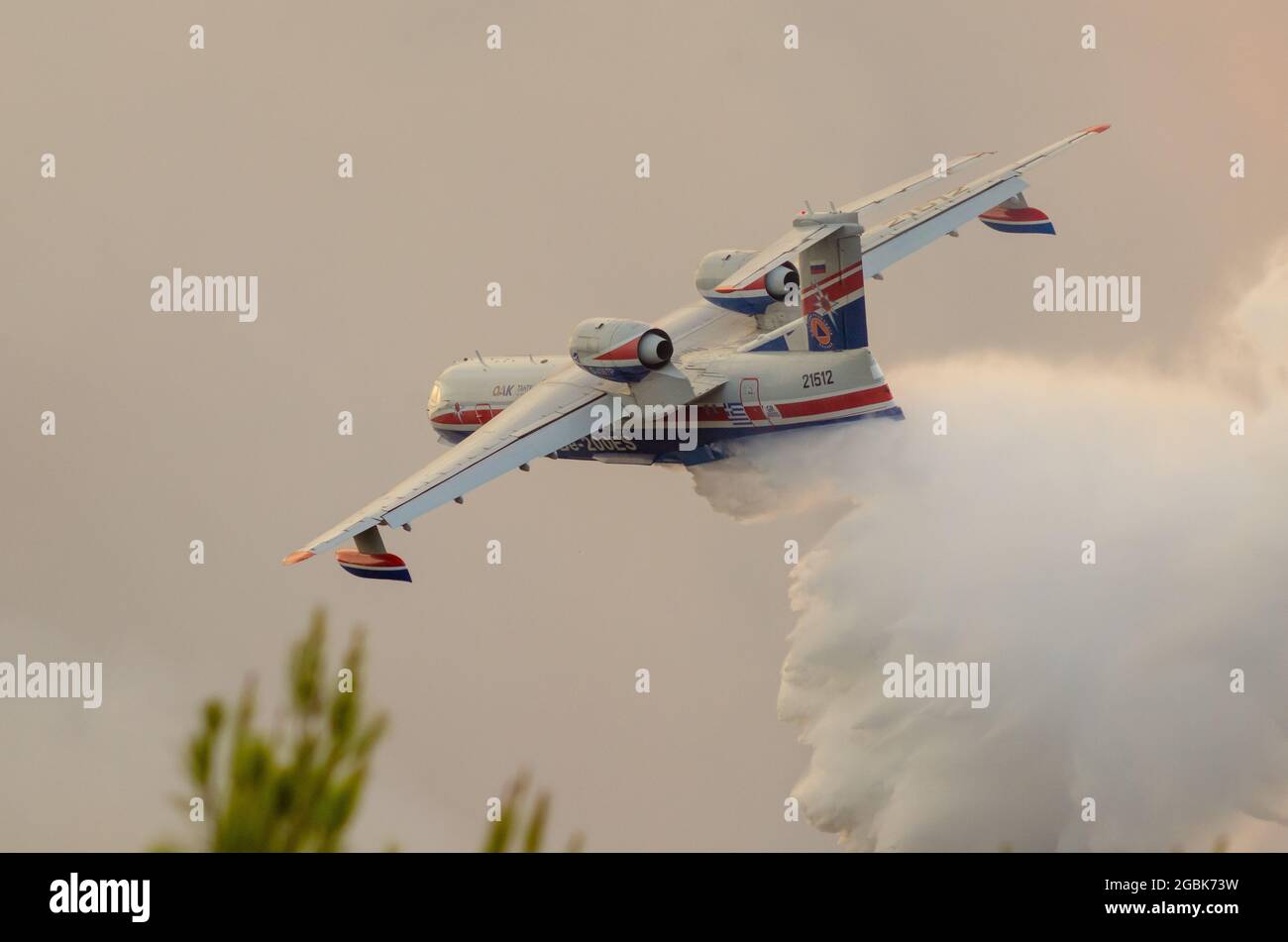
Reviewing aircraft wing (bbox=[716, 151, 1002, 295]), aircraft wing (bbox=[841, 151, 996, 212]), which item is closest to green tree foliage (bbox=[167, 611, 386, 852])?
aircraft wing (bbox=[716, 151, 1002, 295])

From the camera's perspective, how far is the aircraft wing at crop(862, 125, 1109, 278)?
3819 cm

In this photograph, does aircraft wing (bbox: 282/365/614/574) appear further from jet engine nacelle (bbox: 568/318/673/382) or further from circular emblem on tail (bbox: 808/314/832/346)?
circular emblem on tail (bbox: 808/314/832/346)

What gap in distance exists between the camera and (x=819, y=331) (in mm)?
33375

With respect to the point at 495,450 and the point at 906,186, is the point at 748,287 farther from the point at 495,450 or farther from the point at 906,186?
the point at 495,450

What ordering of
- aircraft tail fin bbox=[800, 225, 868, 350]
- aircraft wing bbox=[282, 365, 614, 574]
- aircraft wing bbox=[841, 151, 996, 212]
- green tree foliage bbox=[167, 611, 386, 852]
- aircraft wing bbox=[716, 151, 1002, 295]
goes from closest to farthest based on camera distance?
1. green tree foliage bbox=[167, 611, 386, 852]
2. aircraft wing bbox=[716, 151, 1002, 295]
3. aircraft wing bbox=[282, 365, 614, 574]
4. aircraft tail fin bbox=[800, 225, 868, 350]
5. aircraft wing bbox=[841, 151, 996, 212]

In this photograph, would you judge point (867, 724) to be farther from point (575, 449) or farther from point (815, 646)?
point (575, 449)

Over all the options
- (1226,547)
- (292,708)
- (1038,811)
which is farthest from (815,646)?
(292,708)

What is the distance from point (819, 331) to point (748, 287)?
507 cm

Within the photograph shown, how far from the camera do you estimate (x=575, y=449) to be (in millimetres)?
36375

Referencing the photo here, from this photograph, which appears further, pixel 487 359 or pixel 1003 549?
pixel 487 359

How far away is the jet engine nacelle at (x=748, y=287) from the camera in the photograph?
1511 inches

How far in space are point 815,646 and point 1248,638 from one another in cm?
650

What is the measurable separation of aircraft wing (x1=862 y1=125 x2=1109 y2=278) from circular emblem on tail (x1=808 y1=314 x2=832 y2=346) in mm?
4467
